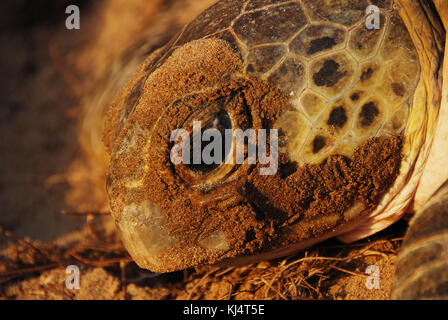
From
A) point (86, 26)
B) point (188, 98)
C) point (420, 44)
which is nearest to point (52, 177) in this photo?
point (86, 26)

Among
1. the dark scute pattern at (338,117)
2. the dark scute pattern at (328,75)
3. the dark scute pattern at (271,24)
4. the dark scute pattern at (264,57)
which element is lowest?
the dark scute pattern at (338,117)

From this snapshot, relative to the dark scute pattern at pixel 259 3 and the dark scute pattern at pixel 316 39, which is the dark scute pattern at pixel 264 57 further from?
the dark scute pattern at pixel 259 3

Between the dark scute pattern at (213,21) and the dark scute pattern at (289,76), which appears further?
the dark scute pattern at (213,21)

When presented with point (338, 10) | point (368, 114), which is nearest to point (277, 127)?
point (368, 114)

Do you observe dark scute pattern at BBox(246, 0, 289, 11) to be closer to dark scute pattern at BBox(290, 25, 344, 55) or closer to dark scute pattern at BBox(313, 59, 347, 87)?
dark scute pattern at BBox(290, 25, 344, 55)

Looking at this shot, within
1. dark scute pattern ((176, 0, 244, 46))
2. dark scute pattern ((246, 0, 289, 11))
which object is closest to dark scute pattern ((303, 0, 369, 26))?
dark scute pattern ((246, 0, 289, 11))

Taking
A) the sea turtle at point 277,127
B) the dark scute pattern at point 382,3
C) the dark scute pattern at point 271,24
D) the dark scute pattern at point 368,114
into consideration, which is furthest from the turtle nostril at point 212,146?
the dark scute pattern at point 382,3

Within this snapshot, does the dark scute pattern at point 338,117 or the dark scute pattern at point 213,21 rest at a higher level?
the dark scute pattern at point 213,21

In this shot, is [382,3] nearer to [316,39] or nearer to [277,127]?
[316,39]
